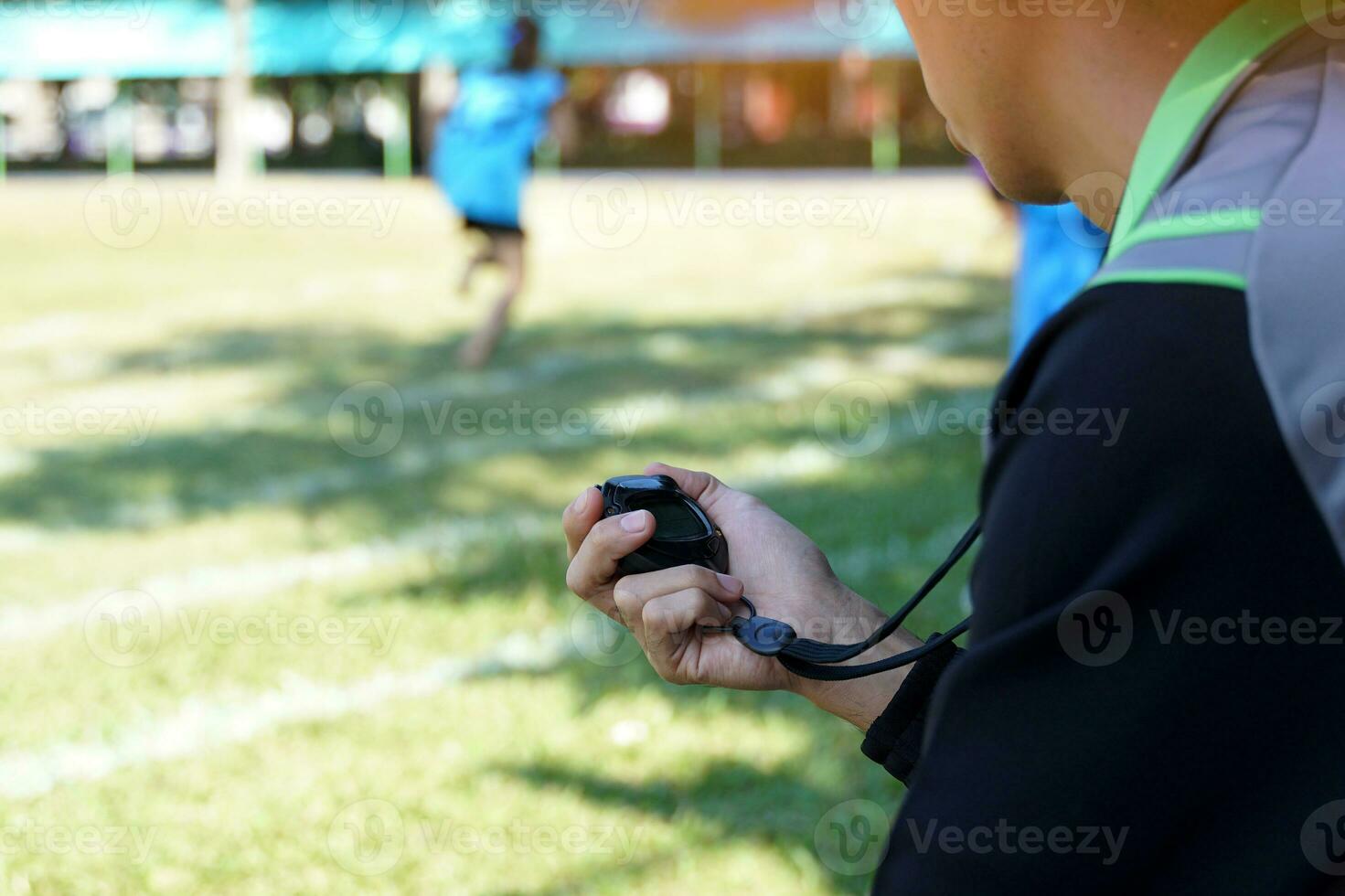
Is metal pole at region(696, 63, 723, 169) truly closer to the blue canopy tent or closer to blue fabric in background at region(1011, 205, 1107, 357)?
the blue canopy tent

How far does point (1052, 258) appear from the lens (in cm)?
411

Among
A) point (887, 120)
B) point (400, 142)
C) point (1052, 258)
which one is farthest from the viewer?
point (400, 142)

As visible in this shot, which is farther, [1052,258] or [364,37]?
[364,37]

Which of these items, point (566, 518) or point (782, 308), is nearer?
point (566, 518)

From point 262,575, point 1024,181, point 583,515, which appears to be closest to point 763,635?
point 583,515

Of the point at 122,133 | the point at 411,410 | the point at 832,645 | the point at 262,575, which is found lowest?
the point at 122,133

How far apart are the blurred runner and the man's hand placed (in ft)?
23.3

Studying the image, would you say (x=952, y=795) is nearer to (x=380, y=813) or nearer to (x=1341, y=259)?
(x=1341, y=259)

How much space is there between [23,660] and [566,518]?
3.06 m

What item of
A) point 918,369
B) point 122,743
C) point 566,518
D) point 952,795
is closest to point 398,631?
point 122,743

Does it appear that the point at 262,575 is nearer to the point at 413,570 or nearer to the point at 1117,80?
the point at 413,570

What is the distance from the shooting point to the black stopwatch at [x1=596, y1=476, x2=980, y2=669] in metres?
1.19

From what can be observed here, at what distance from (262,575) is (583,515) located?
351 cm

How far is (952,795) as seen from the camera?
2.60 feet
